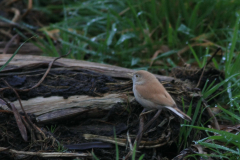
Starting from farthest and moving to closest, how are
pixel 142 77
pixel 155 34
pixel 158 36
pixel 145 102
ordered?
1. pixel 158 36
2. pixel 155 34
3. pixel 142 77
4. pixel 145 102

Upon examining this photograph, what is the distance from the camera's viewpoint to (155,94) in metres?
2.58

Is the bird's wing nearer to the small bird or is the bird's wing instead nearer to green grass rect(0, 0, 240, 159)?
the small bird

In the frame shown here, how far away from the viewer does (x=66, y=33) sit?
4453 millimetres

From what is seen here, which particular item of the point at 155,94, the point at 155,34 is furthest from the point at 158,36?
the point at 155,94

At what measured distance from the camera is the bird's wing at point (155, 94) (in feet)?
8.10

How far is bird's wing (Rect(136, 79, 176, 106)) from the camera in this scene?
8.10 feet

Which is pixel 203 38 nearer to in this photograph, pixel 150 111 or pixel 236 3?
pixel 236 3

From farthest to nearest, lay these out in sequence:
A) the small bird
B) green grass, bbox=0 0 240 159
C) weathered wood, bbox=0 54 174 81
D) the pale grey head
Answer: green grass, bbox=0 0 240 159
weathered wood, bbox=0 54 174 81
the pale grey head
the small bird

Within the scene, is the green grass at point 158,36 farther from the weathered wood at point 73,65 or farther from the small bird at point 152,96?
the small bird at point 152,96

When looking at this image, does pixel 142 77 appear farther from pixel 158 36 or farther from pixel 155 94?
pixel 158 36

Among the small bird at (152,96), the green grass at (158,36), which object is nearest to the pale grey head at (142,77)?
the small bird at (152,96)

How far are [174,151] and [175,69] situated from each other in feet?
3.98

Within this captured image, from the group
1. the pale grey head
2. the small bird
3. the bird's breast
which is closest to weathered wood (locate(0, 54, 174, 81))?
the pale grey head

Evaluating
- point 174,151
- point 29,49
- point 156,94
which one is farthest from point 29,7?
point 174,151
